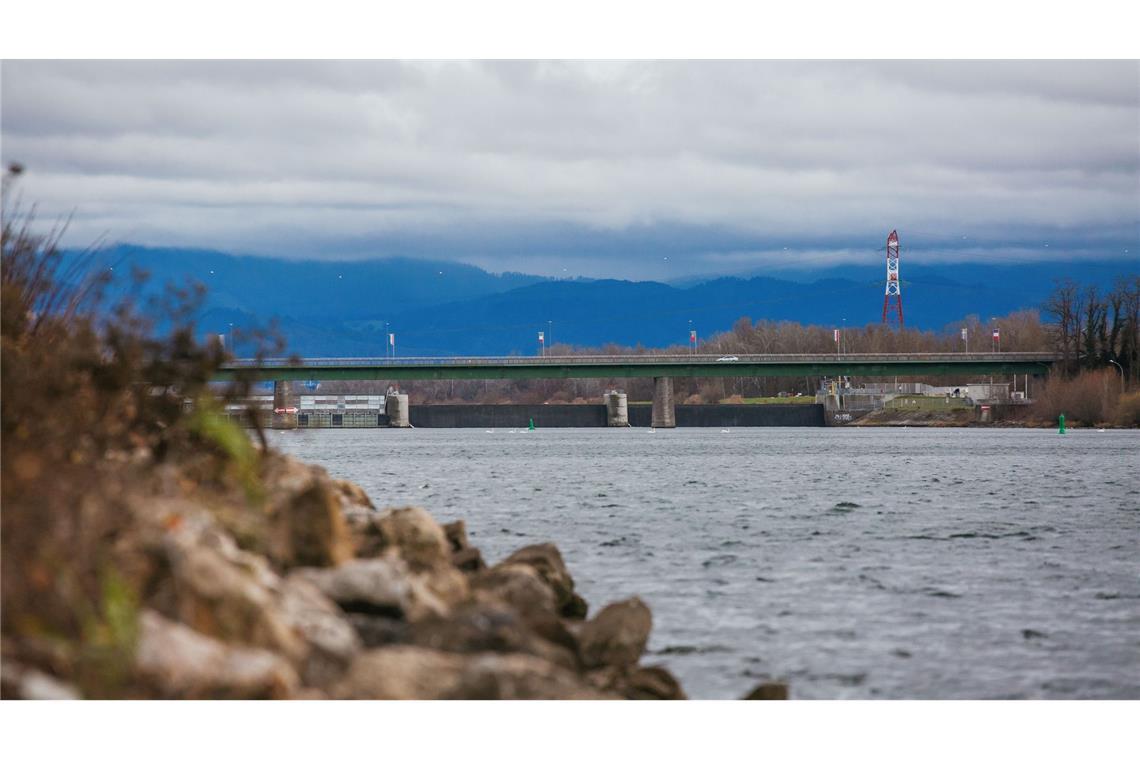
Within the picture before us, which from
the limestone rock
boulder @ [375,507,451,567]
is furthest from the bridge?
the limestone rock

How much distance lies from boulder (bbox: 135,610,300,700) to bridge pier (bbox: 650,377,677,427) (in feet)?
455

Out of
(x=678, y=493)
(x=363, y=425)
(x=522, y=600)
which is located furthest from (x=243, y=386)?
(x=363, y=425)

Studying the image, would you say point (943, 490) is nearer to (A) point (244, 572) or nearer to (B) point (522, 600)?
(B) point (522, 600)

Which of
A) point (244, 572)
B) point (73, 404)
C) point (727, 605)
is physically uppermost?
point (73, 404)

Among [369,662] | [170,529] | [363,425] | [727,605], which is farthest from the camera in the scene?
[363,425]

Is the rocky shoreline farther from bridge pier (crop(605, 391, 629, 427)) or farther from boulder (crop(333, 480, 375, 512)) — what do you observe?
bridge pier (crop(605, 391, 629, 427))

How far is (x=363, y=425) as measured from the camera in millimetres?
191875

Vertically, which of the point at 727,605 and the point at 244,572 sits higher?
the point at 244,572

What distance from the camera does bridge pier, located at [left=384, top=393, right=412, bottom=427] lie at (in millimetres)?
176500

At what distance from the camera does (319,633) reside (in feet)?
36.8

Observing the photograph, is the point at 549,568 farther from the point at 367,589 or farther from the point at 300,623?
the point at 300,623

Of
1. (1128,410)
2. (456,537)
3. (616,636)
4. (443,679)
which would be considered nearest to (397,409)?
(1128,410)

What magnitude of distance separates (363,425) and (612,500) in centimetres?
15040

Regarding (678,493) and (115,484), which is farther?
(678,493)
